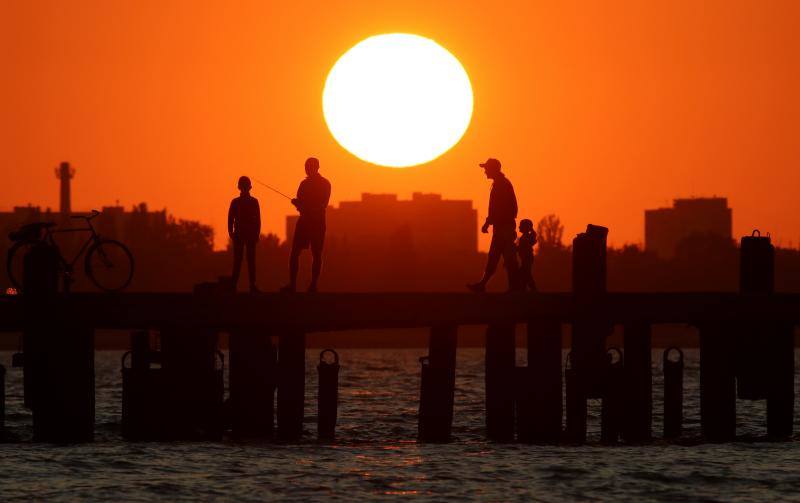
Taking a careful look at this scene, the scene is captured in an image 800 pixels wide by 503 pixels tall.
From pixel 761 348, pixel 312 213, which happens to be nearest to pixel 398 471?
pixel 312 213

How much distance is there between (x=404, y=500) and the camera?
23.6 meters

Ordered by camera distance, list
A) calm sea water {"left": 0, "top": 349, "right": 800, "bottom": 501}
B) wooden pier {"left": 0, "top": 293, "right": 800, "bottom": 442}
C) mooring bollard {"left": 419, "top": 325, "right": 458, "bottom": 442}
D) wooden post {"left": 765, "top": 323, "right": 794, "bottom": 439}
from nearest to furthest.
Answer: calm sea water {"left": 0, "top": 349, "right": 800, "bottom": 501}
wooden pier {"left": 0, "top": 293, "right": 800, "bottom": 442}
mooring bollard {"left": 419, "top": 325, "right": 458, "bottom": 442}
wooden post {"left": 765, "top": 323, "right": 794, "bottom": 439}

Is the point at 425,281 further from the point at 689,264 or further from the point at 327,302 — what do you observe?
the point at 327,302

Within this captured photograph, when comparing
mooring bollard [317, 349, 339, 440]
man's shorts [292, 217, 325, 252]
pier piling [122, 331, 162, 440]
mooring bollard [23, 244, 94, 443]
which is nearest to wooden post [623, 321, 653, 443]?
mooring bollard [317, 349, 339, 440]

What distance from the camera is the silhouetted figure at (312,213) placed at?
1009 inches

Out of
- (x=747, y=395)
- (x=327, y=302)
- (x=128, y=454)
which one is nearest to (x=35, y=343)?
(x=128, y=454)

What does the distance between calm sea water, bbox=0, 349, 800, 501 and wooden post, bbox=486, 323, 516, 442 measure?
523 millimetres

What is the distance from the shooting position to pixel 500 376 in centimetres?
2725

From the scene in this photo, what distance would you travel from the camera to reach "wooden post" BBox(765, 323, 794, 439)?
28062 mm

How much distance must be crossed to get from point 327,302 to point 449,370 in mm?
3443

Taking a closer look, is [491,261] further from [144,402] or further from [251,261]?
[144,402]

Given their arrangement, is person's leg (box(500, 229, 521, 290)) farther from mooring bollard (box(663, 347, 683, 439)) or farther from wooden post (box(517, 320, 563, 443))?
mooring bollard (box(663, 347, 683, 439))

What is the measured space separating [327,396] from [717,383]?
665 cm

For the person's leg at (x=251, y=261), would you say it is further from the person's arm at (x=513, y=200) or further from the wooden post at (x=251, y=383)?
the person's arm at (x=513, y=200)
